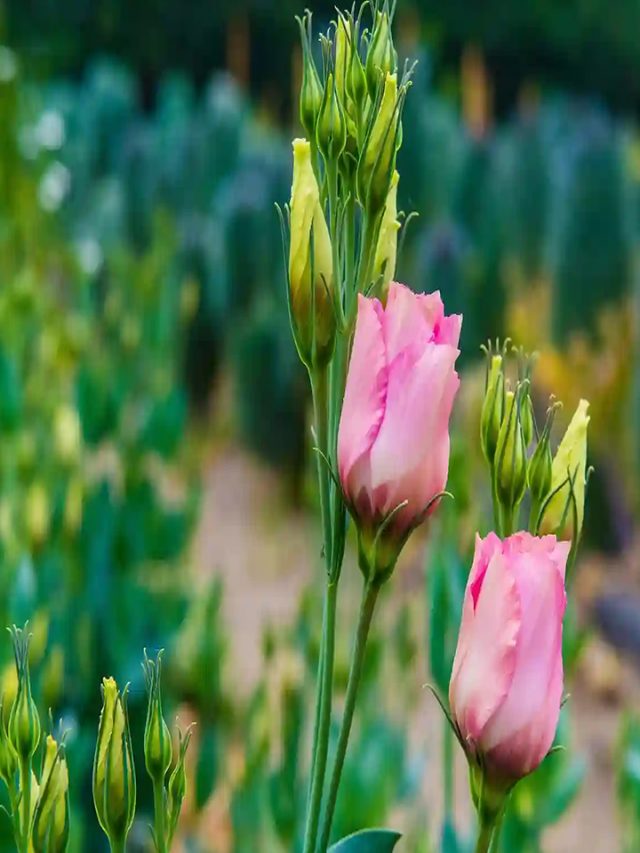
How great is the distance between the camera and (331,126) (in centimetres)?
35

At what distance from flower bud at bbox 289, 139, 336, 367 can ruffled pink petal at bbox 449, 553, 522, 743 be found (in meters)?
0.08

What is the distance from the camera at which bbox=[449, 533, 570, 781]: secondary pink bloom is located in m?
0.32

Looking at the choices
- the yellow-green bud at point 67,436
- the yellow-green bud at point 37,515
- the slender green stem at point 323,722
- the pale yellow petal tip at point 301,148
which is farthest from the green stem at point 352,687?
the yellow-green bud at point 67,436

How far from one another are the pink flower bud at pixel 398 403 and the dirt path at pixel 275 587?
96 cm

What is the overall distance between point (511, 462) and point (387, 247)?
0.07 m

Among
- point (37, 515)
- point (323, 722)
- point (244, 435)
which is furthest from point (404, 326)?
point (244, 435)

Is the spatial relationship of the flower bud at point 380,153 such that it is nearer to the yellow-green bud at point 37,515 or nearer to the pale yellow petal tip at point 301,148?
the pale yellow petal tip at point 301,148

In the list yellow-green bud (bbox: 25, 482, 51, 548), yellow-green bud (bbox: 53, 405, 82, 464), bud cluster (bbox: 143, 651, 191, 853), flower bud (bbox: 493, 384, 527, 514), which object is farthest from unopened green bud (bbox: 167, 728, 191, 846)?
yellow-green bud (bbox: 53, 405, 82, 464)

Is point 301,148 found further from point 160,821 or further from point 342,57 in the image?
point 160,821

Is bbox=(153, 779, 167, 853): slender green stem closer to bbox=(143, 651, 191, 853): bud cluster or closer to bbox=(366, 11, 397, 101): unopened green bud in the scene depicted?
bbox=(143, 651, 191, 853): bud cluster

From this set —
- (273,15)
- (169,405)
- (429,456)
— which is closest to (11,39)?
(273,15)

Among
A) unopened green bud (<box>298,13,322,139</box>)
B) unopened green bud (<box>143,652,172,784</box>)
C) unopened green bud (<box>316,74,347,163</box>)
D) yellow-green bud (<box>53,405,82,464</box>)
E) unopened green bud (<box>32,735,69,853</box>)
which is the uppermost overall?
yellow-green bud (<box>53,405,82,464</box>)

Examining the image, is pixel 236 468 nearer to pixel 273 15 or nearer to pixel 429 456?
pixel 429 456

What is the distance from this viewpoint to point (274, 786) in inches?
29.4
